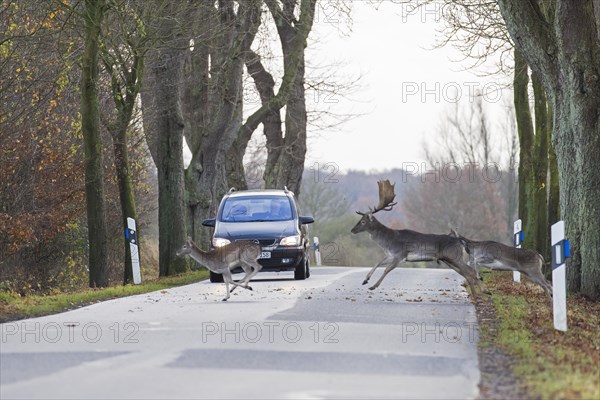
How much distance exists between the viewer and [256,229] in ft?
90.6

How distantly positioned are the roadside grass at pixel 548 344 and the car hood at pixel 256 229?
6.62m

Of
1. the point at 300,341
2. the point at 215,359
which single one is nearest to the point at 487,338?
the point at 300,341

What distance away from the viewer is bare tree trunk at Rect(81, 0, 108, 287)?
27.3 meters

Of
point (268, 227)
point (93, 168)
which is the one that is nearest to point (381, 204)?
point (268, 227)

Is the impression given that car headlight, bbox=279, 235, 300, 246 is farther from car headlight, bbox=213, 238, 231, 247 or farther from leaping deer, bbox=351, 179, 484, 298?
leaping deer, bbox=351, 179, 484, 298

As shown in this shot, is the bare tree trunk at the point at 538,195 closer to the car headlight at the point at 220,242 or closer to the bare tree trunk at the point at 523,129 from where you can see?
the bare tree trunk at the point at 523,129

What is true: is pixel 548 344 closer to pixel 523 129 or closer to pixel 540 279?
pixel 540 279

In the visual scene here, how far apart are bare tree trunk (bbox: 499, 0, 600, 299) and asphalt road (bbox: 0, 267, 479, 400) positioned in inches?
101

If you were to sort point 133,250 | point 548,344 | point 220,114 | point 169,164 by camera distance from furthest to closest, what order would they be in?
point 220,114 → point 169,164 → point 133,250 → point 548,344

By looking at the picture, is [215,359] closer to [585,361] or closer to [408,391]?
[408,391]

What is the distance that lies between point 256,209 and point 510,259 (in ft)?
29.4

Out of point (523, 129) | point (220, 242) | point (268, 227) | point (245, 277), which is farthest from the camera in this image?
point (523, 129)

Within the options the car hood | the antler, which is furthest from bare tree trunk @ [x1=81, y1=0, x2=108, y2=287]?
the antler

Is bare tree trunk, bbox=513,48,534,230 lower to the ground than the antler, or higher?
higher
